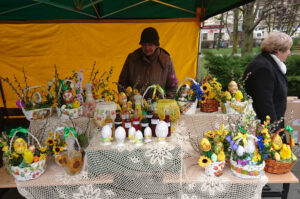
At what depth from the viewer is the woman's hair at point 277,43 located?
198cm

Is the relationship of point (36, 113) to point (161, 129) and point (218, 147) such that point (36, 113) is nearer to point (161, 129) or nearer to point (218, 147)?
point (161, 129)

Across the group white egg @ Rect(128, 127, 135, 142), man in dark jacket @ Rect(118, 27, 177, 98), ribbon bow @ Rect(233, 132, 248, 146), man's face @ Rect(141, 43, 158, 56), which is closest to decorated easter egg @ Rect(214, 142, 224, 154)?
ribbon bow @ Rect(233, 132, 248, 146)

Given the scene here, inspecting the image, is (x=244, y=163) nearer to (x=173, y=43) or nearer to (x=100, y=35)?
(x=173, y=43)

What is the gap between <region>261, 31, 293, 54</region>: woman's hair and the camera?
1.98 meters

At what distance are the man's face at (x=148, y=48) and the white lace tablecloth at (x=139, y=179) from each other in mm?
1158

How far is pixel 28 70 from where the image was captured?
386 cm

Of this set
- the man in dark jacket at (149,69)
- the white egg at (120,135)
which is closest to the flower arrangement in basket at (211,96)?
the man in dark jacket at (149,69)

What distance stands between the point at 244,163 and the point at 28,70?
12.9 feet

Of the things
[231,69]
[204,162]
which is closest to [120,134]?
[204,162]

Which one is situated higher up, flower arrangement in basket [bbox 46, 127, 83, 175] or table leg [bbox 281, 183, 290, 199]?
flower arrangement in basket [bbox 46, 127, 83, 175]

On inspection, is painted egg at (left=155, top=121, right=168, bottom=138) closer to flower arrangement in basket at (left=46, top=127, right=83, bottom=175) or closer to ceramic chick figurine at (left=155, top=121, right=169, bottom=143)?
ceramic chick figurine at (left=155, top=121, right=169, bottom=143)

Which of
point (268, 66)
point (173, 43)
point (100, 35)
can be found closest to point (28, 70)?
point (100, 35)

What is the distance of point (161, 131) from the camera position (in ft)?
4.97

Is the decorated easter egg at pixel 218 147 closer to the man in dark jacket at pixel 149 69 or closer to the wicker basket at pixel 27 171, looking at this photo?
the man in dark jacket at pixel 149 69
